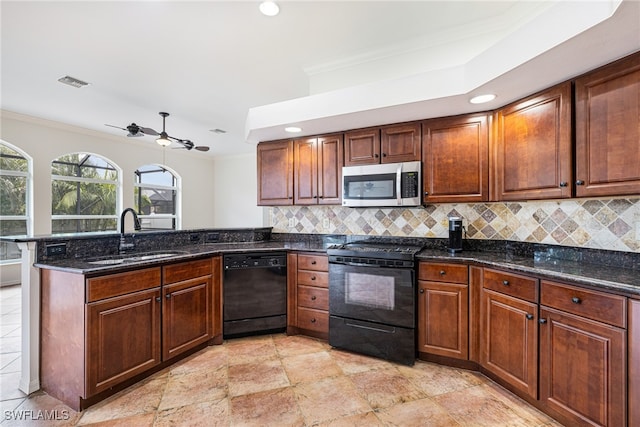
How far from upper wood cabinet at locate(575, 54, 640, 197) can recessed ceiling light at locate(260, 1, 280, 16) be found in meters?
2.06

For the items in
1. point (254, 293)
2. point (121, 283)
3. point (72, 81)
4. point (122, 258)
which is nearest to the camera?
point (121, 283)

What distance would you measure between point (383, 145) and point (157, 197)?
668cm

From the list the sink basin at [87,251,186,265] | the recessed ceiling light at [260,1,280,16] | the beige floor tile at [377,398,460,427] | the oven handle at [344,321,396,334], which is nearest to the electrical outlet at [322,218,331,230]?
the oven handle at [344,321,396,334]

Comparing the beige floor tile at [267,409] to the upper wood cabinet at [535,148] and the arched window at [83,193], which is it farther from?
the arched window at [83,193]

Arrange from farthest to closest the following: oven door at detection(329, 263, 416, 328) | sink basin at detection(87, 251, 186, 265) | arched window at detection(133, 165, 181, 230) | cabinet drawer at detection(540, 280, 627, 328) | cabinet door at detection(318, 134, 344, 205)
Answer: arched window at detection(133, 165, 181, 230) → cabinet door at detection(318, 134, 344, 205) → oven door at detection(329, 263, 416, 328) → sink basin at detection(87, 251, 186, 265) → cabinet drawer at detection(540, 280, 627, 328)

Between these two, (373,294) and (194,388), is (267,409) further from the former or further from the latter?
(373,294)

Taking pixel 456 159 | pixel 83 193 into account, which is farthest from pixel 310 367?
pixel 83 193

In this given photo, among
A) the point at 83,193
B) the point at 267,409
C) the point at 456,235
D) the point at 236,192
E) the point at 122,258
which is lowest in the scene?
the point at 267,409

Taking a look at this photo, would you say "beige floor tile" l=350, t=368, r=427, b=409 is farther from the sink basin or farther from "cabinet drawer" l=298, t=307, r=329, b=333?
the sink basin

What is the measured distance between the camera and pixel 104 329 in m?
2.02

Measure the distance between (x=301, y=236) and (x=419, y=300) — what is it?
1.69m

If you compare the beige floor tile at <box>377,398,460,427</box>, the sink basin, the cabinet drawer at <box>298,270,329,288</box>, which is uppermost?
the sink basin

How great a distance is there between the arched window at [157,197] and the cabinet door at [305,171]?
17.0ft

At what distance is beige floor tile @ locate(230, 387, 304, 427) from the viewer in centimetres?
187
